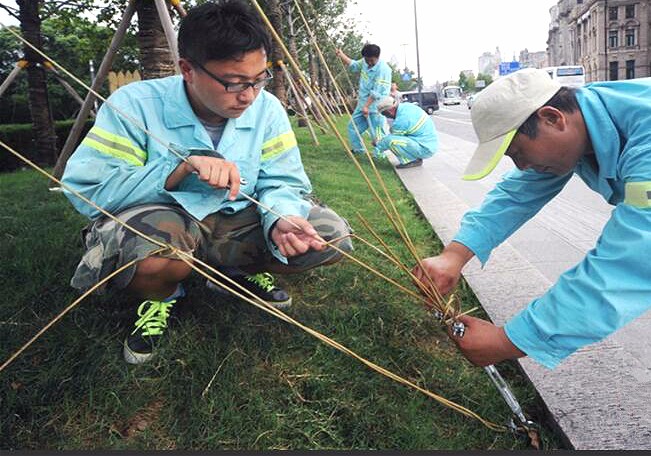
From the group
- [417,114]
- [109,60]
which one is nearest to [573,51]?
[417,114]

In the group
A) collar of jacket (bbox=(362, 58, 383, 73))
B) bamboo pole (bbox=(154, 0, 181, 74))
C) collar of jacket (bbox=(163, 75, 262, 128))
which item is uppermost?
bamboo pole (bbox=(154, 0, 181, 74))

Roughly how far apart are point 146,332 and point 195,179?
19.1 inches

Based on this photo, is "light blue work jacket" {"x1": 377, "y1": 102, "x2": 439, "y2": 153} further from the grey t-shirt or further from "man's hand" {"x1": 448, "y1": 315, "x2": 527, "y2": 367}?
"man's hand" {"x1": 448, "y1": 315, "x2": 527, "y2": 367}

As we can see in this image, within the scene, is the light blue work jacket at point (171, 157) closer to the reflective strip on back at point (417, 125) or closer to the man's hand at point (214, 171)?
the man's hand at point (214, 171)

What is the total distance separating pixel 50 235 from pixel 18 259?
0.40 meters

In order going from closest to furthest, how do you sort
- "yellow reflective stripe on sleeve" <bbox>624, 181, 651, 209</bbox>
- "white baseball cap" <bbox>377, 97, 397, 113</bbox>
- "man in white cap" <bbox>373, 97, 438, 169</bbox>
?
"yellow reflective stripe on sleeve" <bbox>624, 181, 651, 209</bbox> < "man in white cap" <bbox>373, 97, 438, 169</bbox> < "white baseball cap" <bbox>377, 97, 397, 113</bbox>

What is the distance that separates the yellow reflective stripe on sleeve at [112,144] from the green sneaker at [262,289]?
0.59 metres

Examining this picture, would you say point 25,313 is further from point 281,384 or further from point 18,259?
point 281,384

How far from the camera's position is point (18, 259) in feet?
7.73

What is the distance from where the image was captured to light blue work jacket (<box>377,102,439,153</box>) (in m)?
6.40

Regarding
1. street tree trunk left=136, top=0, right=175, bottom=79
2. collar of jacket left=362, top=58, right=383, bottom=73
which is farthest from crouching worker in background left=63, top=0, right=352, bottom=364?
collar of jacket left=362, top=58, right=383, bottom=73

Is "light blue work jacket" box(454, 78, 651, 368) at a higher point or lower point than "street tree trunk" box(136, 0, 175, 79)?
lower

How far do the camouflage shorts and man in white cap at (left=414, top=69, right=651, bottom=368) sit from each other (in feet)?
2.10

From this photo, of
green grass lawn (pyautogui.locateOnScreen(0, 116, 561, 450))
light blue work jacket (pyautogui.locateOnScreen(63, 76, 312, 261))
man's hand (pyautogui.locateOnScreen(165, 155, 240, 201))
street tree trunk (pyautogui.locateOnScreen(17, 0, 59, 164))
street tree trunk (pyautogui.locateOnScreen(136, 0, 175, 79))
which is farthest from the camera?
street tree trunk (pyautogui.locateOnScreen(17, 0, 59, 164))
